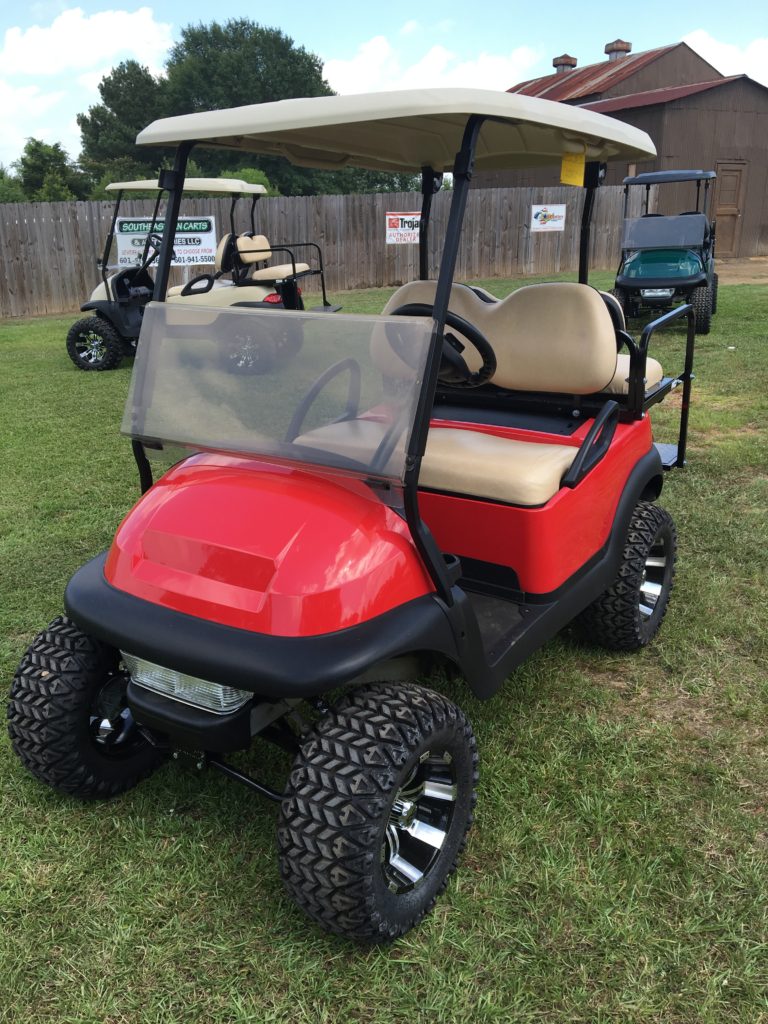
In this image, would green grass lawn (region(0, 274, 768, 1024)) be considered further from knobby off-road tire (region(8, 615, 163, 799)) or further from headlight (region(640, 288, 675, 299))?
headlight (region(640, 288, 675, 299))

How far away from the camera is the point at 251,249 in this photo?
8.45 m

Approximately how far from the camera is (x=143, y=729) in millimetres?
2008

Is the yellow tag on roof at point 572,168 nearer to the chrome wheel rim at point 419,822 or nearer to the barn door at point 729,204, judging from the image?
the chrome wheel rim at point 419,822

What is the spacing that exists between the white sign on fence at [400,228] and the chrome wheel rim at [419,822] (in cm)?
1416

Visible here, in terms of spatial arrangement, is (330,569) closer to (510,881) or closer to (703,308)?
(510,881)

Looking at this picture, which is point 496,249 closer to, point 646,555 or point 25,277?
point 25,277

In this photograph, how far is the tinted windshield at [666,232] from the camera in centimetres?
923

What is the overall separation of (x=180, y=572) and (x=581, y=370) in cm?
159

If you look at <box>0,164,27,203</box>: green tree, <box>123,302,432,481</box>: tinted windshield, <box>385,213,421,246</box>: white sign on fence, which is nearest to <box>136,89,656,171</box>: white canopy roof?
<box>123,302,432,481</box>: tinted windshield

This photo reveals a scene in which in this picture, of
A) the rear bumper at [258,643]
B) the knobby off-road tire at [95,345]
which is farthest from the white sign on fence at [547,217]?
the rear bumper at [258,643]

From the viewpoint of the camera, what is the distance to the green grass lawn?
5.40ft

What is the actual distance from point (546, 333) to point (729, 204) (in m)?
20.2

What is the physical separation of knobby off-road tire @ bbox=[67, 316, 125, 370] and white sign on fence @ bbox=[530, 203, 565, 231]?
1043 cm

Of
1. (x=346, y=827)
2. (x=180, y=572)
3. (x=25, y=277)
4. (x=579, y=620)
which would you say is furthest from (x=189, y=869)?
(x=25, y=277)
